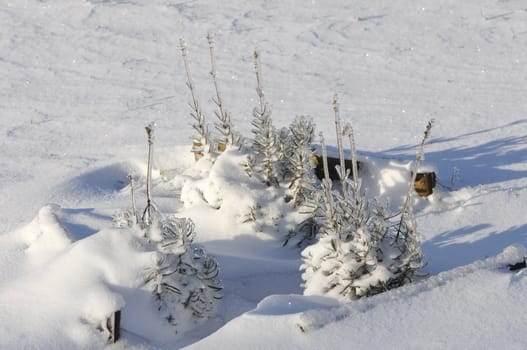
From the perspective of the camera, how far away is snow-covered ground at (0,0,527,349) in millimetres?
3373

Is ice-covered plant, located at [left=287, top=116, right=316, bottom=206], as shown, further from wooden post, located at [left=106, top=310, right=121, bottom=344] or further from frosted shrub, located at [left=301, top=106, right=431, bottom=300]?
wooden post, located at [left=106, top=310, right=121, bottom=344]

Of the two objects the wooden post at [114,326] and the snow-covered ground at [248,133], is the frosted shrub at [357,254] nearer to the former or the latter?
the snow-covered ground at [248,133]

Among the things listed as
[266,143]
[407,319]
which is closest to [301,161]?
[266,143]

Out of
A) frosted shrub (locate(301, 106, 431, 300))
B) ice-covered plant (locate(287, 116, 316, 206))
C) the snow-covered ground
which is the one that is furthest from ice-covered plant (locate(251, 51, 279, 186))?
frosted shrub (locate(301, 106, 431, 300))

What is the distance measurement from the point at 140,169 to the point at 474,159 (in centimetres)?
302

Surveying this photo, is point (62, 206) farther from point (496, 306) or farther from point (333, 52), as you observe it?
point (333, 52)

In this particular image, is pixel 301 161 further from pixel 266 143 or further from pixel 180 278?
pixel 180 278

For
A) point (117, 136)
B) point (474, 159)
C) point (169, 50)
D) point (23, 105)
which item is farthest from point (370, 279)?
point (169, 50)

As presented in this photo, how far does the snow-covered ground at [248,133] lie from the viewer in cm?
337

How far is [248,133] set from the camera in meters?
7.19

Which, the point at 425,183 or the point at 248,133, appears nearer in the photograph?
the point at 425,183

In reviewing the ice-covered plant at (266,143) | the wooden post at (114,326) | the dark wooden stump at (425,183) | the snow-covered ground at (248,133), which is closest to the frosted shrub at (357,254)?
the snow-covered ground at (248,133)

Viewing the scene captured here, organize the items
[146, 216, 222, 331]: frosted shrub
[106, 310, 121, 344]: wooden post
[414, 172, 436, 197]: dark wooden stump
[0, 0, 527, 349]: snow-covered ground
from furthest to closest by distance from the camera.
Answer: [414, 172, 436, 197]: dark wooden stump → [146, 216, 222, 331]: frosted shrub → [106, 310, 121, 344]: wooden post → [0, 0, 527, 349]: snow-covered ground

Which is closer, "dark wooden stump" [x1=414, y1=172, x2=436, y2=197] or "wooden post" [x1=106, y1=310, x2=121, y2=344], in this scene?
"wooden post" [x1=106, y1=310, x2=121, y2=344]
